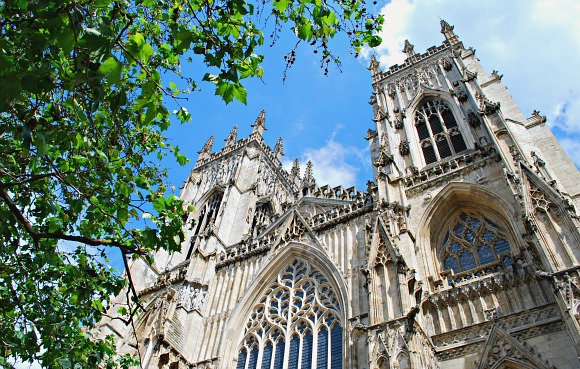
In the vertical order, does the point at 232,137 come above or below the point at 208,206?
above

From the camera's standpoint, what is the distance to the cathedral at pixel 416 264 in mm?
10539

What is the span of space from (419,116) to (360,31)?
1522cm

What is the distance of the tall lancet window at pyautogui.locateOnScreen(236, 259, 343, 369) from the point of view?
1353cm

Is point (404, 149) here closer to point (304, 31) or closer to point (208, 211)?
point (304, 31)

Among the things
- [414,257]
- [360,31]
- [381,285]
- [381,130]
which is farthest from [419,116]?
[360,31]

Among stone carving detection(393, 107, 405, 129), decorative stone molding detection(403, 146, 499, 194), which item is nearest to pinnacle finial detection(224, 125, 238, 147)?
stone carving detection(393, 107, 405, 129)

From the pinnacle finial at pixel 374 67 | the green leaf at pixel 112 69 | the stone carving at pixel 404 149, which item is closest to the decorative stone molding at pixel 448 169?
the stone carving at pixel 404 149

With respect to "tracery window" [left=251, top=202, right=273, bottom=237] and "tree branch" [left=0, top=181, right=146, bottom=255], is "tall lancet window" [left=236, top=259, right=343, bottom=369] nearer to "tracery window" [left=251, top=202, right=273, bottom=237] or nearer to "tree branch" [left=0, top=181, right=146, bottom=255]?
"tree branch" [left=0, top=181, right=146, bottom=255]

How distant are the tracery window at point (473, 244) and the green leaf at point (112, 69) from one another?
1108 cm

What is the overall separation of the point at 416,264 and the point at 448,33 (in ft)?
51.5

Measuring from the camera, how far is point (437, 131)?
779 inches

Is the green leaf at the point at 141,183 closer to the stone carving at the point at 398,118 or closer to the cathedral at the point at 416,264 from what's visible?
the cathedral at the point at 416,264

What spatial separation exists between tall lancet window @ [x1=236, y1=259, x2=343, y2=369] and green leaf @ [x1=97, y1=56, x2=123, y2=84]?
10.8 m

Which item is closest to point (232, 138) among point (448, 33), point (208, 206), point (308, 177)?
point (208, 206)
